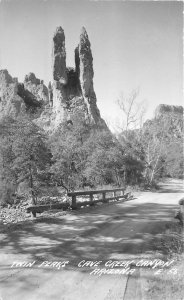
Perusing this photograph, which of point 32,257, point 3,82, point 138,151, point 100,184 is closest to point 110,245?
point 32,257

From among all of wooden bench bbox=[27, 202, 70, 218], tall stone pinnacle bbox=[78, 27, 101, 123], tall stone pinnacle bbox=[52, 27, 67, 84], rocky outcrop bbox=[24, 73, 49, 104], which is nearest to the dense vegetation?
wooden bench bbox=[27, 202, 70, 218]

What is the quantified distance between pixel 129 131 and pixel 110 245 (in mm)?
30460

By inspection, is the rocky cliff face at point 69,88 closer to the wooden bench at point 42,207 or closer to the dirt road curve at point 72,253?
the wooden bench at point 42,207

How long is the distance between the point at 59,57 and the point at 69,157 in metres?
57.5

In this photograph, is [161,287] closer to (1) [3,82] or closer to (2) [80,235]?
(2) [80,235]

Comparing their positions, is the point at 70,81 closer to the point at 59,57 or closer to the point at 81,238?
the point at 59,57

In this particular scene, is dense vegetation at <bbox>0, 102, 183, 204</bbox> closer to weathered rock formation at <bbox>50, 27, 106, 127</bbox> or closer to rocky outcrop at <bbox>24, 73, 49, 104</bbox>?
weathered rock formation at <bbox>50, 27, 106, 127</bbox>

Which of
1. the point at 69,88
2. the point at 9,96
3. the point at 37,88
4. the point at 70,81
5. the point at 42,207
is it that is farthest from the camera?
the point at 37,88

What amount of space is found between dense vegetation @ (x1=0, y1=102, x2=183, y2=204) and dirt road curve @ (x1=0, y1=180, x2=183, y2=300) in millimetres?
5284

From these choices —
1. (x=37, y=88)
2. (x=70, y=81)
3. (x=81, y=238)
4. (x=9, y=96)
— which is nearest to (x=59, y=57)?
(x=70, y=81)

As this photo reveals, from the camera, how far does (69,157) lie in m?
27.3

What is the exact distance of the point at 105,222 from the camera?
10164 millimetres

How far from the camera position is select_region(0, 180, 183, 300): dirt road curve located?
4715 millimetres

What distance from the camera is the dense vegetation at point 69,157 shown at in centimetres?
1498
